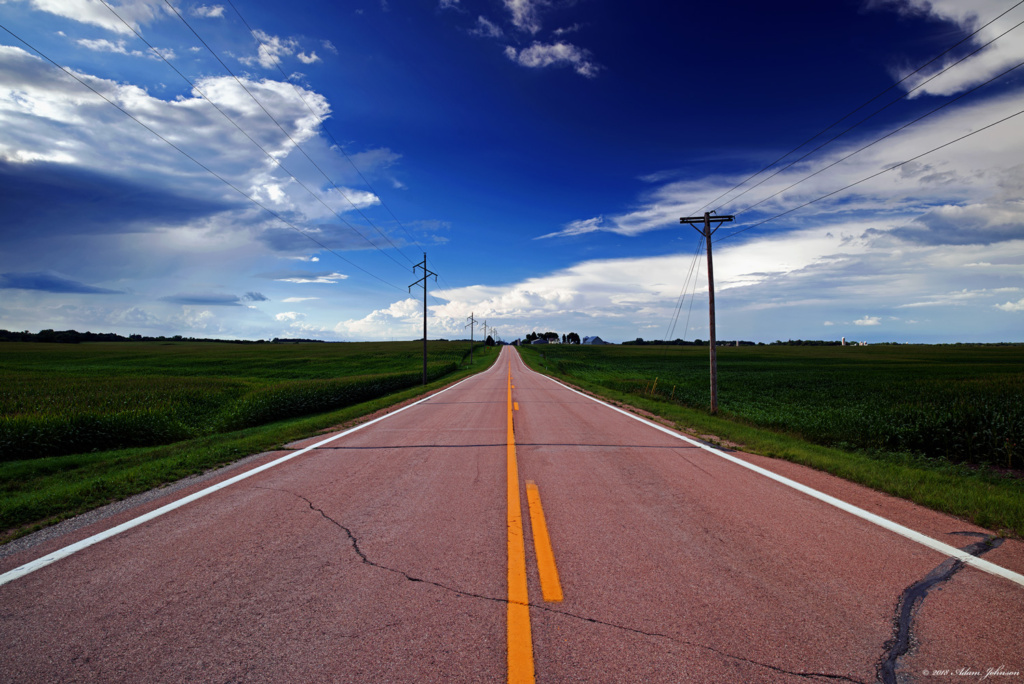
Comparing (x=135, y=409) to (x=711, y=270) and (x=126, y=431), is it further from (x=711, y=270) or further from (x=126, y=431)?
(x=711, y=270)

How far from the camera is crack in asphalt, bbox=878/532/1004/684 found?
2358 millimetres

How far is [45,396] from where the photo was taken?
51.0ft

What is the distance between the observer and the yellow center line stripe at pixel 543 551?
3.11 m

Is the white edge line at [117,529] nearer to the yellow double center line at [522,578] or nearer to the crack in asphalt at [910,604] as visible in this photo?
the yellow double center line at [522,578]

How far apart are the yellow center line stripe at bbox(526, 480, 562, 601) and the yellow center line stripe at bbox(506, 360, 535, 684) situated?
13cm

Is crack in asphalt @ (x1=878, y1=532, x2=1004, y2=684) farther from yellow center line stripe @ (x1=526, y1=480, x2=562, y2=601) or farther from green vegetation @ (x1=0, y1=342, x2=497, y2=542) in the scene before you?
green vegetation @ (x1=0, y1=342, x2=497, y2=542)

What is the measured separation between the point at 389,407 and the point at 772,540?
45.6 ft

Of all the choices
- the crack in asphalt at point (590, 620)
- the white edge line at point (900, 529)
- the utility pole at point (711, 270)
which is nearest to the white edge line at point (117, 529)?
the crack in asphalt at point (590, 620)

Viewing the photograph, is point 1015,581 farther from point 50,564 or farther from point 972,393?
point 972,393

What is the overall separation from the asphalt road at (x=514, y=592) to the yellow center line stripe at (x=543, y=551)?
0.09 feet

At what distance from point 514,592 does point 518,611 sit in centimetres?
24

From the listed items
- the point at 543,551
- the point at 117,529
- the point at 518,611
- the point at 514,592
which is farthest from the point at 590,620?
the point at 117,529

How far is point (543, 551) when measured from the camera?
149 inches

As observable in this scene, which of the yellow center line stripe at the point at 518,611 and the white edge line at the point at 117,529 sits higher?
the yellow center line stripe at the point at 518,611
